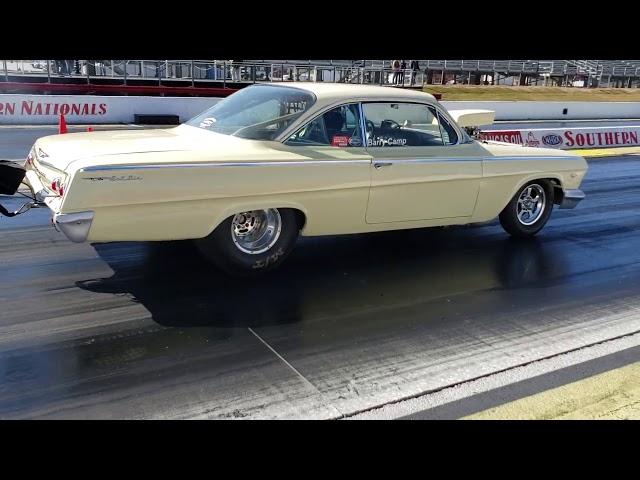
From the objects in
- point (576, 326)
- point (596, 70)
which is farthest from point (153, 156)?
point (596, 70)

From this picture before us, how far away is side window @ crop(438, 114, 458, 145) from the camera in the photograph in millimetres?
6168

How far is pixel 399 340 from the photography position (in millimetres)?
4352

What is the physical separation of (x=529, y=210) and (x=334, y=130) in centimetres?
285

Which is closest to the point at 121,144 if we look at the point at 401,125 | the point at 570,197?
the point at 401,125

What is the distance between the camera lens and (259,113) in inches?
219

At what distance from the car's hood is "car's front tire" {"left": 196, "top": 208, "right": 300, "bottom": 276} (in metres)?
0.63

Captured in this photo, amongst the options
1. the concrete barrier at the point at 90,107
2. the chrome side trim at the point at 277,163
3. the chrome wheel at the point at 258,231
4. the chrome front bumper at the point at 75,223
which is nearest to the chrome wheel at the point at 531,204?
the chrome side trim at the point at 277,163

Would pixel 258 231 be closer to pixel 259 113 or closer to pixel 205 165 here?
pixel 205 165

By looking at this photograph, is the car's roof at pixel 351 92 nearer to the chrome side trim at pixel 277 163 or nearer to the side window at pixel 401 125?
the side window at pixel 401 125

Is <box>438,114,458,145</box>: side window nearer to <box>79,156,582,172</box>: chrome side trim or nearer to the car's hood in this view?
<box>79,156,582,172</box>: chrome side trim

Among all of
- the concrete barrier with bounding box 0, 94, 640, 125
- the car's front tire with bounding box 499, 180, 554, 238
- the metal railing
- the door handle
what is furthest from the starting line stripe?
the concrete barrier with bounding box 0, 94, 640, 125

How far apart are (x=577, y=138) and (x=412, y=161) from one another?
12.7 m

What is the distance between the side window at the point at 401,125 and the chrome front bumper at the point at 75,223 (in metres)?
2.54

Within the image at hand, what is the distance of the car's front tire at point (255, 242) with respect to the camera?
5.00 meters
